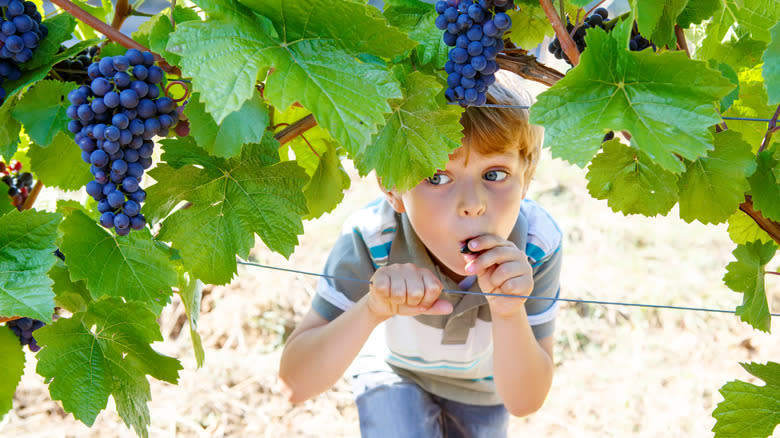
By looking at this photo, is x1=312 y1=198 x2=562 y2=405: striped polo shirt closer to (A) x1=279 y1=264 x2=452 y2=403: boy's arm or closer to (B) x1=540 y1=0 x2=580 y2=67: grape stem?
(A) x1=279 y1=264 x2=452 y2=403: boy's arm

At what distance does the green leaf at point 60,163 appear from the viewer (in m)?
0.79

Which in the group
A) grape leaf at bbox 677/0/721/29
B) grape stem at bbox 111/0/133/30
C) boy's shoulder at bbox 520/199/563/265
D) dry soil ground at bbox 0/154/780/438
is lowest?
dry soil ground at bbox 0/154/780/438

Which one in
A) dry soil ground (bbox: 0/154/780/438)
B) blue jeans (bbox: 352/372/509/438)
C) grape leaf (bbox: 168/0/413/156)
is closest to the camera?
grape leaf (bbox: 168/0/413/156)

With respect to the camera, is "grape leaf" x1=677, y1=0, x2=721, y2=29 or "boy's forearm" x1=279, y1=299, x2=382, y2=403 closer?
"grape leaf" x1=677, y1=0, x2=721, y2=29

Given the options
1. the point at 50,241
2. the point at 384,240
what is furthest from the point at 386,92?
the point at 384,240

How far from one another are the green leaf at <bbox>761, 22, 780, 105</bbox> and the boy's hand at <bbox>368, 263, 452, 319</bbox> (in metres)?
0.46

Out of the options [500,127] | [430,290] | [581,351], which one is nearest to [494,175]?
[500,127]

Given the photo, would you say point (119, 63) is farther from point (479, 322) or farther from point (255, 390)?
point (255, 390)

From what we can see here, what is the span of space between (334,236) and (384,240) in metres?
1.58

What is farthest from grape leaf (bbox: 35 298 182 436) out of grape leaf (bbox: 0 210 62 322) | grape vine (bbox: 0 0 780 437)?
grape leaf (bbox: 0 210 62 322)

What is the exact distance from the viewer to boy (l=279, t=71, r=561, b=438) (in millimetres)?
920

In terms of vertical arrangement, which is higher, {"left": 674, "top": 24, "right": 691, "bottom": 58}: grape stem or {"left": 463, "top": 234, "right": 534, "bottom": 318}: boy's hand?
{"left": 674, "top": 24, "right": 691, "bottom": 58}: grape stem

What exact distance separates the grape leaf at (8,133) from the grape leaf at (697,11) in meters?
0.61

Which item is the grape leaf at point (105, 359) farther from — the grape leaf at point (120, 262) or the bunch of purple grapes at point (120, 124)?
the bunch of purple grapes at point (120, 124)
